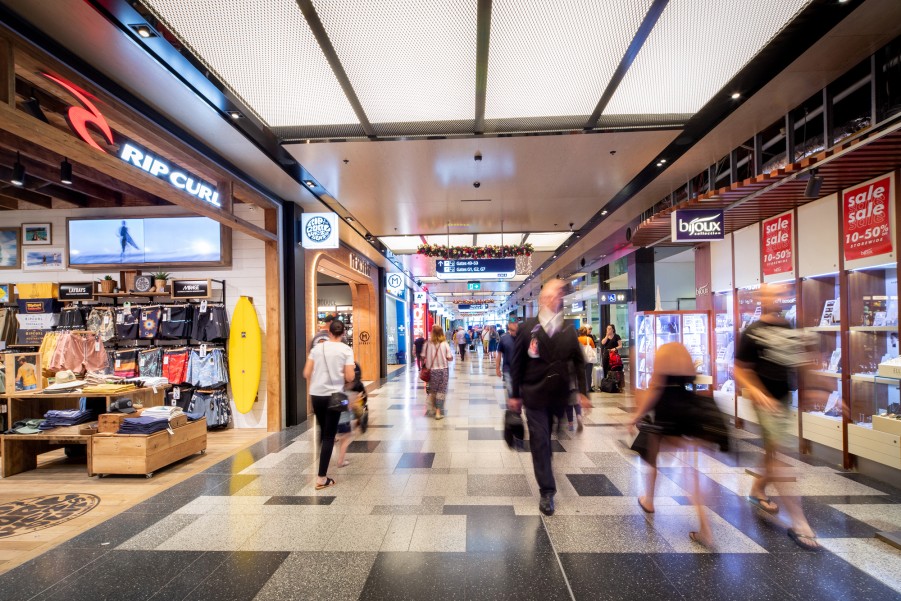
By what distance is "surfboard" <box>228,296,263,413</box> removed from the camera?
7.22 m

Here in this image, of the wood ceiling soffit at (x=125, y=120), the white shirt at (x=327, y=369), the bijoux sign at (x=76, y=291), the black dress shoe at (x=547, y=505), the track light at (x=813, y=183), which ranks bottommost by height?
the black dress shoe at (x=547, y=505)

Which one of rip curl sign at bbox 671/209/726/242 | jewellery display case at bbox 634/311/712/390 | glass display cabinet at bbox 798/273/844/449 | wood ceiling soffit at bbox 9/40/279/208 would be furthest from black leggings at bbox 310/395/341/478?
jewellery display case at bbox 634/311/712/390

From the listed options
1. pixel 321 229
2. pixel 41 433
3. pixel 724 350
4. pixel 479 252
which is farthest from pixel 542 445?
pixel 479 252

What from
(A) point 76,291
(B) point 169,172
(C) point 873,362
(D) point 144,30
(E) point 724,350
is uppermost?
(D) point 144,30

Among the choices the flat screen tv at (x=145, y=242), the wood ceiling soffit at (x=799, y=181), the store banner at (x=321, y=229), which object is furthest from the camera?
the store banner at (x=321, y=229)

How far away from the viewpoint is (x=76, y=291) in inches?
287

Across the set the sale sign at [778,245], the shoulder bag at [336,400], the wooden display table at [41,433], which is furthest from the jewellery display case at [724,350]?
the wooden display table at [41,433]

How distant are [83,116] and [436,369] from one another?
19.0 ft

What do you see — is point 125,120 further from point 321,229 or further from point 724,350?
point 724,350

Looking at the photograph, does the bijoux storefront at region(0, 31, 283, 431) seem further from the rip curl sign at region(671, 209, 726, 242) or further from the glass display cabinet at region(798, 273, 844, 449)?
the glass display cabinet at region(798, 273, 844, 449)

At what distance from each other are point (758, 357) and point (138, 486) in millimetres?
5720

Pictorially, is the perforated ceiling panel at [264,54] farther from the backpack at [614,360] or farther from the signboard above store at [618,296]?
the signboard above store at [618,296]

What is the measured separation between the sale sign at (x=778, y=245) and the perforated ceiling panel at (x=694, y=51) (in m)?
2.03

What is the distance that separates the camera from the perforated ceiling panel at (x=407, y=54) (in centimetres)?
336
